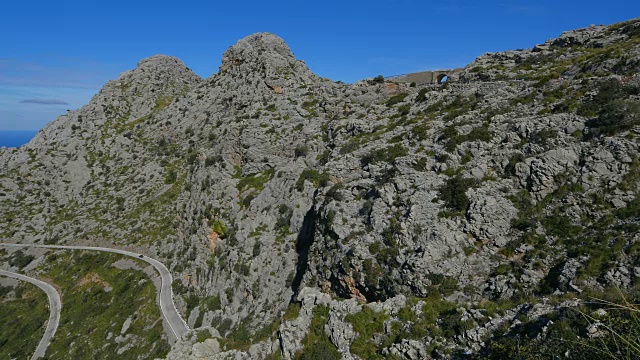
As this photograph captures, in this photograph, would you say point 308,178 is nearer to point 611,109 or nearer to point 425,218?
point 425,218

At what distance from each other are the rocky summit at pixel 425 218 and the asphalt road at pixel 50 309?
1528 cm

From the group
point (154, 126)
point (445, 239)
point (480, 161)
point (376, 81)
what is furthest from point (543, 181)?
point (154, 126)

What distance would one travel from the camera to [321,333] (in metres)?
25.7

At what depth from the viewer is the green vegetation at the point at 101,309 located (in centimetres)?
5116

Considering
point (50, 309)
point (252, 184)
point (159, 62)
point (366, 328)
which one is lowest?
point (50, 309)

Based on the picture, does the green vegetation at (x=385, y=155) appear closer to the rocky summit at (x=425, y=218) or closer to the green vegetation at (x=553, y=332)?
the rocky summit at (x=425, y=218)

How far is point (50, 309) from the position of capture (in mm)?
66188

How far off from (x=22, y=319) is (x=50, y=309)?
687cm

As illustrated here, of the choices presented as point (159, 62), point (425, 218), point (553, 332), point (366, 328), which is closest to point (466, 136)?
point (425, 218)

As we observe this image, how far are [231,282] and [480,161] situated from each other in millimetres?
35374

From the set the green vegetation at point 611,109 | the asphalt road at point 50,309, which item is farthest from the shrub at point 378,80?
the asphalt road at point 50,309

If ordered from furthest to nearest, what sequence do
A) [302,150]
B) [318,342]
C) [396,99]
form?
[302,150] < [396,99] < [318,342]

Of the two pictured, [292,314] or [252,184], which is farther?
[252,184]

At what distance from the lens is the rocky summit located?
22031 mm
